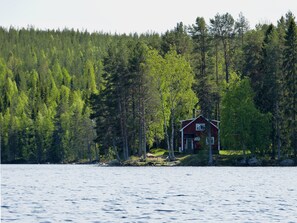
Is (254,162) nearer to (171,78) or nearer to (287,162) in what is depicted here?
(287,162)

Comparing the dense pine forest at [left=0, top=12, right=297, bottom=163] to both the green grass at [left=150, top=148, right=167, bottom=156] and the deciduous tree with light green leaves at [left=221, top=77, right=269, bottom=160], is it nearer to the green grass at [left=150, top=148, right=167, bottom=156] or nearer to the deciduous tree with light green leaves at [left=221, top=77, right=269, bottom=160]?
the deciduous tree with light green leaves at [left=221, top=77, right=269, bottom=160]

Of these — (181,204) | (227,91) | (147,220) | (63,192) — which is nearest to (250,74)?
(227,91)

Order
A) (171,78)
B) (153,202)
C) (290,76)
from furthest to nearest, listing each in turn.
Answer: (171,78) → (290,76) → (153,202)

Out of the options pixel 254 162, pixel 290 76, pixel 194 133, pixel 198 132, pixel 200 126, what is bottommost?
pixel 254 162

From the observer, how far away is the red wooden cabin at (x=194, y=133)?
106 meters

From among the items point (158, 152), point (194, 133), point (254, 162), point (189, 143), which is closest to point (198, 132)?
point (194, 133)

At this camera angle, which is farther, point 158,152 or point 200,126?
point 158,152

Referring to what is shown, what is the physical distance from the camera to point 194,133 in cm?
10900

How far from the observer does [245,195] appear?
41.3 metres

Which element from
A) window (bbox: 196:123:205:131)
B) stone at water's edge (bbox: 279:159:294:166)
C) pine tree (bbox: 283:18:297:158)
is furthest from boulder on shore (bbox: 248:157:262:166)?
window (bbox: 196:123:205:131)

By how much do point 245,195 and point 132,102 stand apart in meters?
65.4

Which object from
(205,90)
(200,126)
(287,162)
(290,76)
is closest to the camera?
(287,162)

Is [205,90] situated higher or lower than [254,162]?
higher

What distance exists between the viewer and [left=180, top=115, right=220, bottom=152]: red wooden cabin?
348ft
